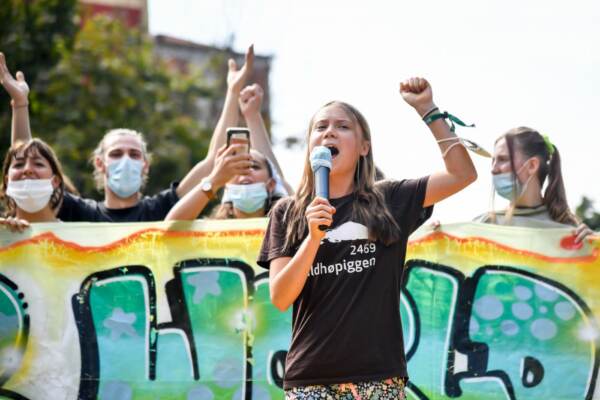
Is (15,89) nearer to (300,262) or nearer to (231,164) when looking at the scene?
(231,164)

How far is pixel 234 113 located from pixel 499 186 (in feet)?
6.18

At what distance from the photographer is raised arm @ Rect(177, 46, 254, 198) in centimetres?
591

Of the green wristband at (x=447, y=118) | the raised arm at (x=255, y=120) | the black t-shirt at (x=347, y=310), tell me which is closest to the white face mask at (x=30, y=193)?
the raised arm at (x=255, y=120)

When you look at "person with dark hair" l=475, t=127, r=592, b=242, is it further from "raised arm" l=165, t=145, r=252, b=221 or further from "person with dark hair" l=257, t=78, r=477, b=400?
"person with dark hair" l=257, t=78, r=477, b=400

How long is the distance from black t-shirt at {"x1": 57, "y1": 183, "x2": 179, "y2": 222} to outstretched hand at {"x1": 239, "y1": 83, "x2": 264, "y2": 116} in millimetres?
781

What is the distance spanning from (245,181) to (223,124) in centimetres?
62

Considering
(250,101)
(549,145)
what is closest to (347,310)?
(549,145)

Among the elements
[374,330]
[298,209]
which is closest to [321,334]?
[374,330]

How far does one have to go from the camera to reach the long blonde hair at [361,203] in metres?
3.47

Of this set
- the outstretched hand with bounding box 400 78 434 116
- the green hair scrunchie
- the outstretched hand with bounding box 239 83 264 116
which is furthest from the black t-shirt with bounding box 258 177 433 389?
the outstretched hand with bounding box 239 83 264 116

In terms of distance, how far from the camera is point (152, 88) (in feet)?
70.7

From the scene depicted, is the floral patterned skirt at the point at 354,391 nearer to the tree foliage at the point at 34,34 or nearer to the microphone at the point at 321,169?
the microphone at the point at 321,169

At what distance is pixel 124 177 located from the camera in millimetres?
5918

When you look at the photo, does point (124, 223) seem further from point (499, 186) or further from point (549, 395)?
point (549, 395)
